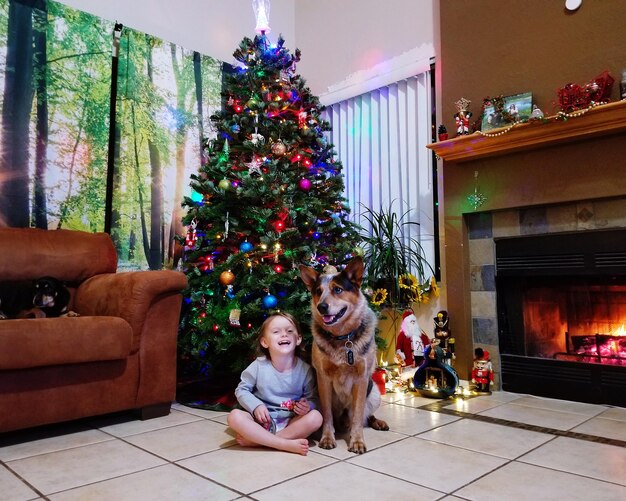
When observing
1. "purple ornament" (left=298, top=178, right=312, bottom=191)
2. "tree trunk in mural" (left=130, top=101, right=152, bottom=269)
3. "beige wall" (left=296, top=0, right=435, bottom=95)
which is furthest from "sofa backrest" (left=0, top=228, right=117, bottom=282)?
"beige wall" (left=296, top=0, right=435, bottom=95)

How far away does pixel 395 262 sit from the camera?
3.79 metres

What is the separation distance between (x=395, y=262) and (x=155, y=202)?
6.51ft

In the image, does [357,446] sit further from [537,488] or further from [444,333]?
[444,333]

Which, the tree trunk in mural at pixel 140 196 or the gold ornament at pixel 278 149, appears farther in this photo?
the tree trunk in mural at pixel 140 196

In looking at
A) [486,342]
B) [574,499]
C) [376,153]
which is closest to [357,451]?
[574,499]

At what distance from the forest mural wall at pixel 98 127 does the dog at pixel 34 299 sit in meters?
0.83

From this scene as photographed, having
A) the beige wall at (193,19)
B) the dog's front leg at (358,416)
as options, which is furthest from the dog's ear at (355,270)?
the beige wall at (193,19)

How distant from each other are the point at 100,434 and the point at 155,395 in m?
0.33

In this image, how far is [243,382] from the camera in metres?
2.14

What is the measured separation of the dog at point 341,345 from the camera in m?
2.08

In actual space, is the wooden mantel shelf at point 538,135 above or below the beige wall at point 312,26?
below

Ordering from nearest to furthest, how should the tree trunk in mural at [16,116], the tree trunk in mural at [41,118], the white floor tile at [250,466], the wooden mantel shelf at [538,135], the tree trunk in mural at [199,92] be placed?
the white floor tile at [250,466] < the wooden mantel shelf at [538,135] < the tree trunk in mural at [16,116] < the tree trunk in mural at [41,118] < the tree trunk in mural at [199,92]

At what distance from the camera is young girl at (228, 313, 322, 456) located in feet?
6.50

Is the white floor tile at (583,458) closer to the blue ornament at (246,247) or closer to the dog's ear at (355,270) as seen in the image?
the dog's ear at (355,270)
